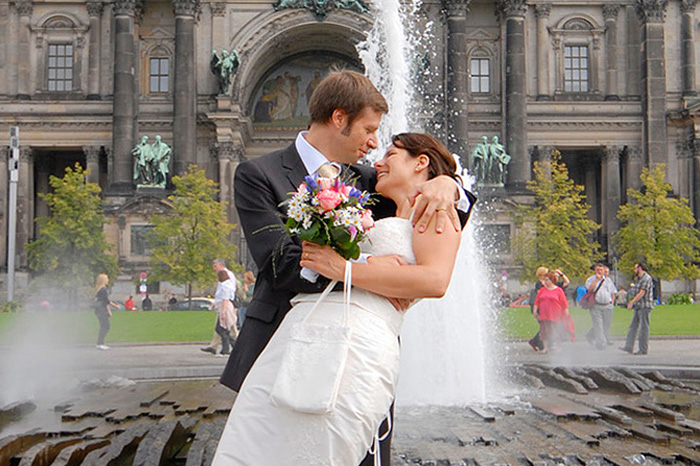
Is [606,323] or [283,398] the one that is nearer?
[283,398]

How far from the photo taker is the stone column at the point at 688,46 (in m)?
47.3

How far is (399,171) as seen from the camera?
3.71 metres

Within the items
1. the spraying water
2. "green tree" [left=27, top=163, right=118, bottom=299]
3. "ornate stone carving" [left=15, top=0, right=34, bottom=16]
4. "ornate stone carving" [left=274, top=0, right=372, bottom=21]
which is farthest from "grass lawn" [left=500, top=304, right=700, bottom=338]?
"ornate stone carving" [left=15, top=0, right=34, bottom=16]

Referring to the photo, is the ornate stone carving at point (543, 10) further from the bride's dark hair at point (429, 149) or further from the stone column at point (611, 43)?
the bride's dark hair at point (429, 149)

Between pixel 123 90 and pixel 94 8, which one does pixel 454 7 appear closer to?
pixel 123 90

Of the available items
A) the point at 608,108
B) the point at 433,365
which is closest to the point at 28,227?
the point at 608,108

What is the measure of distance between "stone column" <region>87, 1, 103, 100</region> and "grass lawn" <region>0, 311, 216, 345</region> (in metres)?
20.8

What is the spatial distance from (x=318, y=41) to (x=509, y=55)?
11.1 m

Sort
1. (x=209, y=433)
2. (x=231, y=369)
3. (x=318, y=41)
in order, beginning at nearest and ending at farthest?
(x=231, y=369) < (x=209, y=433) < (x=318, y=41)

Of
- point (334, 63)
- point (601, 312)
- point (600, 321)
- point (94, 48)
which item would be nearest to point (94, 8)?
point (94, 48)

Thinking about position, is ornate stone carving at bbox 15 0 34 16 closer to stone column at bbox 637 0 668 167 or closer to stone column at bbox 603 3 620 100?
stone column at bbox 603 3 620 100

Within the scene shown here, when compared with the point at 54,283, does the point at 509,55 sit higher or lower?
higher

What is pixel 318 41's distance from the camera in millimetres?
49781

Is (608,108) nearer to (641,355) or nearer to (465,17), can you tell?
(465,17)
